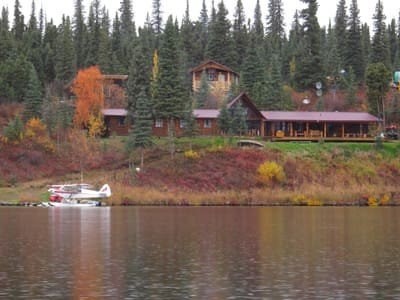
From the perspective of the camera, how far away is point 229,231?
162 feet

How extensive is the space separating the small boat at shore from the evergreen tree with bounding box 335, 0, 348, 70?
205ft

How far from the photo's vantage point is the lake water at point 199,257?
88.9ft

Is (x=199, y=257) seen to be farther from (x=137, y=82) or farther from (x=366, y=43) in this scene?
(x=366, y=43)

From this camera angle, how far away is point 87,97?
99.8 metres

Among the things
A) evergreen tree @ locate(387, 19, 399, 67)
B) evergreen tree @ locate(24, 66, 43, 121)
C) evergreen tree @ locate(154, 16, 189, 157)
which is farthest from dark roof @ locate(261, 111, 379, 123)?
evergreen tree @ locate(387, 19, 399, 67)

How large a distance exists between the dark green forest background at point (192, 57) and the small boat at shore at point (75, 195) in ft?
46.9

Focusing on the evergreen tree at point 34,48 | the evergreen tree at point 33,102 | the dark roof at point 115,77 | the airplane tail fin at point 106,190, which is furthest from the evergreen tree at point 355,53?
the airplane tail fin at point 106,190

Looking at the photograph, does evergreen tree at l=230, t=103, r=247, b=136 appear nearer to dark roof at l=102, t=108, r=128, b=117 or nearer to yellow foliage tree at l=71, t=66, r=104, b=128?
dark roof at l=102, t=108, r=128, b=117

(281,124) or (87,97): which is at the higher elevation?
(87,97)

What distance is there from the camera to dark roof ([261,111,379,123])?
334 ft

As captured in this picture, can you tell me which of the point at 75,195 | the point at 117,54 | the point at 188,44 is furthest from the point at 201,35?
the point at 75,195

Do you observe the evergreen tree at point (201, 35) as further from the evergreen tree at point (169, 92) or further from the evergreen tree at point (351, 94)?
the evergreen tree at point (169, 92)

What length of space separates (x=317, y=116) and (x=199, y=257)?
69610 millimetres

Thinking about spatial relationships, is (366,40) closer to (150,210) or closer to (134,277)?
(150,210)
